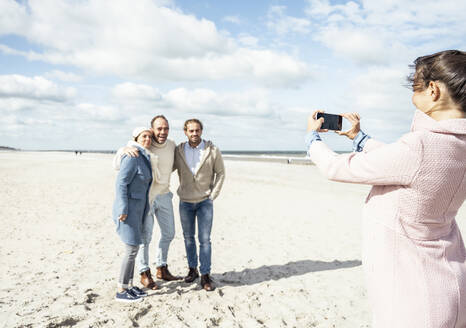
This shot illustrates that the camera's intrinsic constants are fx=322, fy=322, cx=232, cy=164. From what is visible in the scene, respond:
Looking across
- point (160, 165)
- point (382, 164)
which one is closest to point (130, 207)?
point (160, 165)

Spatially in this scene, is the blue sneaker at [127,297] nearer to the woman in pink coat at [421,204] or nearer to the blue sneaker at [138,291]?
the blue sneaker at [138,291]

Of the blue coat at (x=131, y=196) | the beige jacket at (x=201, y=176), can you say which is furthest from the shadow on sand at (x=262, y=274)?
the beige jacket at (x=201, y=176)

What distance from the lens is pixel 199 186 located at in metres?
4.82

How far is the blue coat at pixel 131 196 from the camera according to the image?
4.01 meters

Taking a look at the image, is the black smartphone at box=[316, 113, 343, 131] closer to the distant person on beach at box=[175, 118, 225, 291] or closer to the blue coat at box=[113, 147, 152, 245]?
the blue coat at box=[113, 147, 152, 245]

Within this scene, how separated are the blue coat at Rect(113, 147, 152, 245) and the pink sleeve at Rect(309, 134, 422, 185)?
3.00 meters

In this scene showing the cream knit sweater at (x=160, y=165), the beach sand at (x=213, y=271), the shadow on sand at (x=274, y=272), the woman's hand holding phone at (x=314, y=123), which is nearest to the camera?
the woman's hand holding phone at (x=314, y=123)

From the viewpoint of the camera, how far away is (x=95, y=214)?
32.0ft

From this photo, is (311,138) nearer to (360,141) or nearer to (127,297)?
(360,141)

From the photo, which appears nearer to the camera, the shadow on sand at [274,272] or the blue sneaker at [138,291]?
the blue sneaker at [138,291]

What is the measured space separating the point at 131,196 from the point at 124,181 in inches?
8.6

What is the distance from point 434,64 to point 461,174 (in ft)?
1.66

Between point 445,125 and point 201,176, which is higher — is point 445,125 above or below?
above

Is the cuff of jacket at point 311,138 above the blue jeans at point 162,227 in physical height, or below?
above
